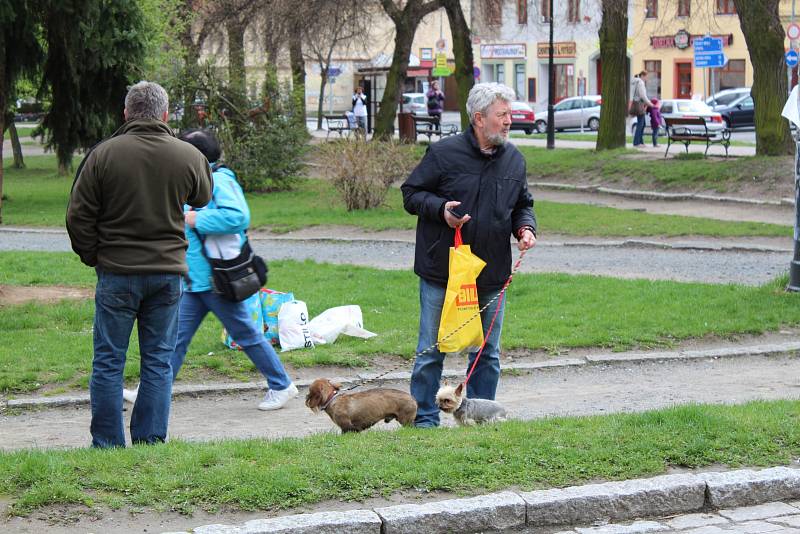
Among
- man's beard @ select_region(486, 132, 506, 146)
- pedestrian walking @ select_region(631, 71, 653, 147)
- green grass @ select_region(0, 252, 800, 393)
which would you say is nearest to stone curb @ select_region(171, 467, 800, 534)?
man's beard @ select_region(486, 132, 506, 146)

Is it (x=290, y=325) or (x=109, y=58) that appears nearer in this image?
(x=290, y=325)

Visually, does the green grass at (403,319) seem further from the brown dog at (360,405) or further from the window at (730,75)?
the window at (730,75)

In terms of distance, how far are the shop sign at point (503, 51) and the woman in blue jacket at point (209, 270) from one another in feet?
199

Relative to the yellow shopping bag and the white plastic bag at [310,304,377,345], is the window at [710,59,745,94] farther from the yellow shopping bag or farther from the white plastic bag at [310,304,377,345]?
the yellow shopping bag

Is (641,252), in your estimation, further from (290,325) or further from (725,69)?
(725,69)

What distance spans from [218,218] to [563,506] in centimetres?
307

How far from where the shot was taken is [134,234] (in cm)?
578

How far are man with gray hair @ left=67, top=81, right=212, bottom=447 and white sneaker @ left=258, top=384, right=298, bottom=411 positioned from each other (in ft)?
5.46

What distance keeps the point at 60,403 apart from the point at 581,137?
3268cm

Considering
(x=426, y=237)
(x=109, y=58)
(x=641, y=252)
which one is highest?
(x=109, y=58)

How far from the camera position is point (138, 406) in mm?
6129

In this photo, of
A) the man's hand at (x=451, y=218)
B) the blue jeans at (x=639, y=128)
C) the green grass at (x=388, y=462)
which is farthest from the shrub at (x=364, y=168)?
the green grass at (x=388, y=462)

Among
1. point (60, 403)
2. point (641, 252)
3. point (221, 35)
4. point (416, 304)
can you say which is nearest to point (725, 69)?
point (221, 35)

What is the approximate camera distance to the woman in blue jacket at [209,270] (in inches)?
280
